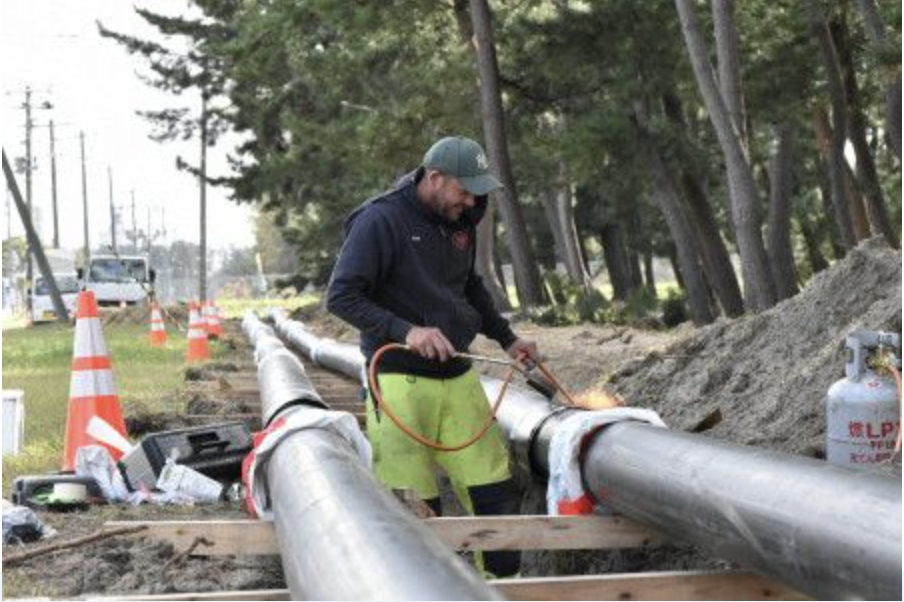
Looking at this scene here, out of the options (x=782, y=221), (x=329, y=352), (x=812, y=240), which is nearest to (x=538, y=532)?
(x=329, y=352)

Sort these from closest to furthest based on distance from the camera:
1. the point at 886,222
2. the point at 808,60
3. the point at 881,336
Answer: the point at 881,336
the point at 808,60
the point at 886,222

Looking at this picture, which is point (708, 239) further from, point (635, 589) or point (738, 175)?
point (635, 589)

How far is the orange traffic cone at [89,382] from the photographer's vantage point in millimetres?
8773

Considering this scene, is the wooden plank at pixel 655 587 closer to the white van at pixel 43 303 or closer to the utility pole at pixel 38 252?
the utility pole at pixel 38 252

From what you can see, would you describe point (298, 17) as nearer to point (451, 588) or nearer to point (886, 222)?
point (886, 222)

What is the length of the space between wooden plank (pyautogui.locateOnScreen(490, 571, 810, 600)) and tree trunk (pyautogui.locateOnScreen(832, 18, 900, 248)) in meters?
19.7

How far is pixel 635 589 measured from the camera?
4680mm

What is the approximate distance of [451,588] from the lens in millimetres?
3326

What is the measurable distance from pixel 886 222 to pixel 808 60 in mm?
4383

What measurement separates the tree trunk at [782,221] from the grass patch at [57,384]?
28.0 ft

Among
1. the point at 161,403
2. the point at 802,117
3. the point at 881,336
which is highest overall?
the point at 802,117

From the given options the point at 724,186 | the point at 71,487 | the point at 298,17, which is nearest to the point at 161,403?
the point at 71,487

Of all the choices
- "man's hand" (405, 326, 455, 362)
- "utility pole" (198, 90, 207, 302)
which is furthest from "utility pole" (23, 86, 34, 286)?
"man's hand" (405, 326, 455, 362)

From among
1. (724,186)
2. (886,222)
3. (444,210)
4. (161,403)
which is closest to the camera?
Answer: (444,210)
